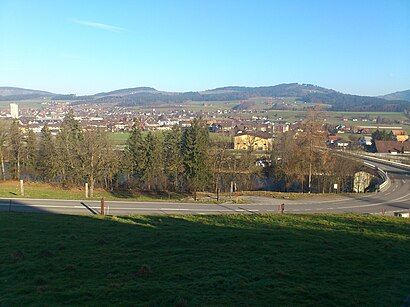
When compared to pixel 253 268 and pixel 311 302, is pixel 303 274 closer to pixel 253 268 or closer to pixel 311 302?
pixel 253 268

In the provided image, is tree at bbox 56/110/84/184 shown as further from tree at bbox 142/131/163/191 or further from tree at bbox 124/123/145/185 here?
tree at bbox 142/131/163/191

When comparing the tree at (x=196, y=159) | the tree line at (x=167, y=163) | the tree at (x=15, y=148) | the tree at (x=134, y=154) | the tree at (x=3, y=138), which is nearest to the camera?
the tree line at (x=167, y=163)

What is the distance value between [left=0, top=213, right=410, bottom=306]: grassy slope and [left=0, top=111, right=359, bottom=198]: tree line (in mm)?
24509

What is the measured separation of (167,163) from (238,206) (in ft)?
71.2

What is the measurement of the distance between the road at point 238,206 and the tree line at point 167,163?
7511 millimetres

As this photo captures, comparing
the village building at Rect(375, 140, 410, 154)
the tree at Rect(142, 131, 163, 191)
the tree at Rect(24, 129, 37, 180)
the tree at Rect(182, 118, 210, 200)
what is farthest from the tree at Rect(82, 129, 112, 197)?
the village building at Rect(375, 140, 410, 154)

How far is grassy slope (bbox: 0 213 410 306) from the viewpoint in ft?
23.9

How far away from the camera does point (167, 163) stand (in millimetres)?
45625

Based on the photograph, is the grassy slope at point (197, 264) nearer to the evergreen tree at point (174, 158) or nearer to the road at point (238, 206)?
the road at point (238, 206)

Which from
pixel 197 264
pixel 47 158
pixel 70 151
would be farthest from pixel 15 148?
pixel 197 264

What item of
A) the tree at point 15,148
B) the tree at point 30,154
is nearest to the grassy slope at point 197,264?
the tree at point 15,148

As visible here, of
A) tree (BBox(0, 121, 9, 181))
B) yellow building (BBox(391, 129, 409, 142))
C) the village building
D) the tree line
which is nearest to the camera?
the tree line

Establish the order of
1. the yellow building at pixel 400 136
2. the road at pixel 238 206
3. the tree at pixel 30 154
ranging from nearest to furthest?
the road at pixel 238 206 < the tree at pixel 30 154 < the yellow building at pixel 400 136

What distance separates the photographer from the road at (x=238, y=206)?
20.4m
